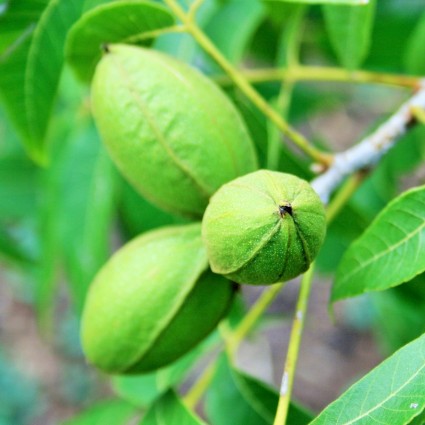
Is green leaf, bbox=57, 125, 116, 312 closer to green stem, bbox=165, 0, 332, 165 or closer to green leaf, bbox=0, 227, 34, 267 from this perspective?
green leaf, bbox=0, 227, 34, 267

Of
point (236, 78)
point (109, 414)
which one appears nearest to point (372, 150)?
point (236, 78)

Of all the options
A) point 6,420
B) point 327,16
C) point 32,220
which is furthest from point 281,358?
point 327,16

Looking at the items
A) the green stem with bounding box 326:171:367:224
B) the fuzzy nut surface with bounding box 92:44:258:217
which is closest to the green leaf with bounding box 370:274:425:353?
the green stem with bounding box 326:171:367:224

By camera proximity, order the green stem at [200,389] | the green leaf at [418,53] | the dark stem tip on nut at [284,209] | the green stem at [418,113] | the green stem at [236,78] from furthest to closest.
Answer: the green leaf at [418,53] < the green stem at [200,389] < the green stem at [418,113] < the green stem at [236,78] < the dark stem tip on nut at [284,209]

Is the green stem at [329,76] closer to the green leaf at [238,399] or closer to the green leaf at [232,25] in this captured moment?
the green leaf at [232,25]

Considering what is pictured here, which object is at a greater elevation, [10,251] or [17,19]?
[17,19]

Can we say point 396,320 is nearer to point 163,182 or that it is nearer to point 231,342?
point 231,342

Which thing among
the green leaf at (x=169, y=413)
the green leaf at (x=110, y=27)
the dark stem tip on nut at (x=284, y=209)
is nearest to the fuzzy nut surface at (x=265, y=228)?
the dark stem tip on nut at (x=284, y=209)
